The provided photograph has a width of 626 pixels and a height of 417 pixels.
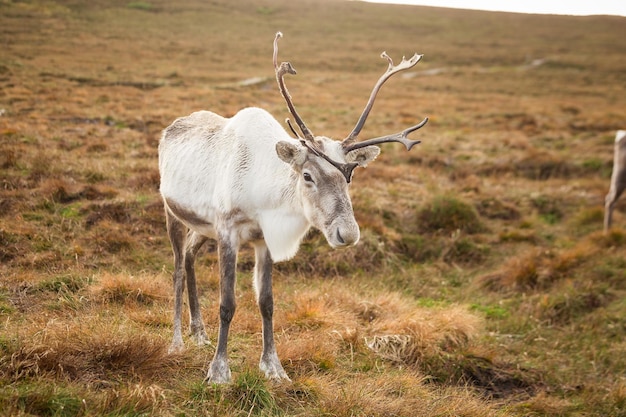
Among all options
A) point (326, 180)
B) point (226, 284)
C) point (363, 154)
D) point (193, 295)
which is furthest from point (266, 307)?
point (363, 154)

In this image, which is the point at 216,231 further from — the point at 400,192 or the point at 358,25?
the point at 358,25

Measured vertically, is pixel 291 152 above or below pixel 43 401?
above

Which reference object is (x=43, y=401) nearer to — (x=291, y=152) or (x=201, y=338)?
(x=201, y=338)

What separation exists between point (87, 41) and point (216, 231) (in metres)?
33.1

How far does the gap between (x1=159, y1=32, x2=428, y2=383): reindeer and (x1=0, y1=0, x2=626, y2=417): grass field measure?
525 millimetres

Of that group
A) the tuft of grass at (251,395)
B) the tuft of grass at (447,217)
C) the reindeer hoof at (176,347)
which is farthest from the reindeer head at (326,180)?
the tuft of grass at (447,217)

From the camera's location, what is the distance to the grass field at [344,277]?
4410mm

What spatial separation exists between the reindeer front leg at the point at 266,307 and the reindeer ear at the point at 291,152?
105 cm

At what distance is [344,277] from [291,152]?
4.28 metres

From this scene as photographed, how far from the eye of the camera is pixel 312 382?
4680 mm

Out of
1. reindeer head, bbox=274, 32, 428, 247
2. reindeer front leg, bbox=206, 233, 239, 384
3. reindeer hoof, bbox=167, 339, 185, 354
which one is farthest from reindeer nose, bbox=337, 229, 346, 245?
reindeer hoof, bbox=167, 339, 185, 354

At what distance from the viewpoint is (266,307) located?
4996mm

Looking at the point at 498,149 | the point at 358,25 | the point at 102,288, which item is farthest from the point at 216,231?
the point at 358,25

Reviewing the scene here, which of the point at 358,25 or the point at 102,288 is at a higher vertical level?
the point at 358,25
